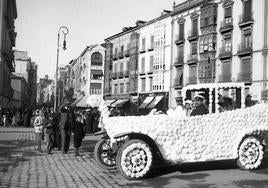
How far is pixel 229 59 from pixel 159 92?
11294 mm

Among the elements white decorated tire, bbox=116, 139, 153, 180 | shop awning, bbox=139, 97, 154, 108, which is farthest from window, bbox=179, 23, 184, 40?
white decorated tire, bbox=116, 139, 153, 180

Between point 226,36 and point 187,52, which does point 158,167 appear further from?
point 187,52

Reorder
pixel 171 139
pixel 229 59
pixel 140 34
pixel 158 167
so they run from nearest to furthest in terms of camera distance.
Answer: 1. pixel 171 139
2. pixel 158 167
3. pixel 229 59
4. pixel 140 34

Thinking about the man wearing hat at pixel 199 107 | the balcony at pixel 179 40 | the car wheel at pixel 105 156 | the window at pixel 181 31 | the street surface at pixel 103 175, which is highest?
the window at pixel 181 31

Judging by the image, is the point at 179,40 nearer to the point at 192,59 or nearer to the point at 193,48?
the point at 193,48

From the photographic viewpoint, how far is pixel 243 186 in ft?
22.0

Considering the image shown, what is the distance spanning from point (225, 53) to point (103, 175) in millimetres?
27424

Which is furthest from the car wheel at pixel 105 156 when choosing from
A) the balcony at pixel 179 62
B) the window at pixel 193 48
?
the balcony at pixel 179 62

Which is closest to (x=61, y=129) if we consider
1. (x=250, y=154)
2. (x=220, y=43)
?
(x=250, y=154)

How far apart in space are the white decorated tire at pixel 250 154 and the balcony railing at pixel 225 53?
25260 millimetres

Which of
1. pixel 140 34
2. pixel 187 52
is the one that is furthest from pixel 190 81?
pixel 140 34

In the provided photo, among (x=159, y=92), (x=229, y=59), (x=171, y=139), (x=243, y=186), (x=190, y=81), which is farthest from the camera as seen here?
(x=159, y=92)

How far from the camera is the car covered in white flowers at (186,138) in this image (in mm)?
7305

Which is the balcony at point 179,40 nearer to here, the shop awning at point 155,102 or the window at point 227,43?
the window at point 227,43
